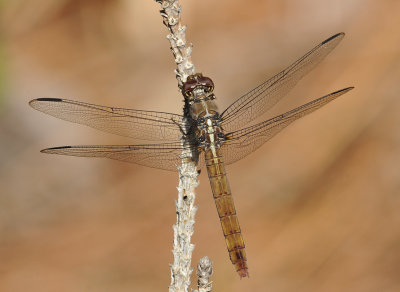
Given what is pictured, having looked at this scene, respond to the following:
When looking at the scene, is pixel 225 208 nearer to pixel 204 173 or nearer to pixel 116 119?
pixel 204 173

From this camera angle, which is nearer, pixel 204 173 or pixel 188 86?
pixel 188 86

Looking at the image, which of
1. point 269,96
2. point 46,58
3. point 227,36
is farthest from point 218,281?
point 46,58

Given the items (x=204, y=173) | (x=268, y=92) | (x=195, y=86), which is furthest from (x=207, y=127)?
(x=204, y=173)

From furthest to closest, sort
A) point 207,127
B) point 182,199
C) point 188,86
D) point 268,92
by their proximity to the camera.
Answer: point 268,92, point 207,127, point 188,86, point 182,199

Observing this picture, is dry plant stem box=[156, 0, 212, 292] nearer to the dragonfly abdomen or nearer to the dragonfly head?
the dragonfly head

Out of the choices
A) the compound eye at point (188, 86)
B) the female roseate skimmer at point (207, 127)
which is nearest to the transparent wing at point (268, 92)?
the female roseate skimmer at point (207, 127)

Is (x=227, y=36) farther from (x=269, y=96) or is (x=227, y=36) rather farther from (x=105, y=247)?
(x=105, y=247)

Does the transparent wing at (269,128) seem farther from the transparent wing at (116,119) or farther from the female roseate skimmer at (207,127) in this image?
the transparent wing at (116,119)
